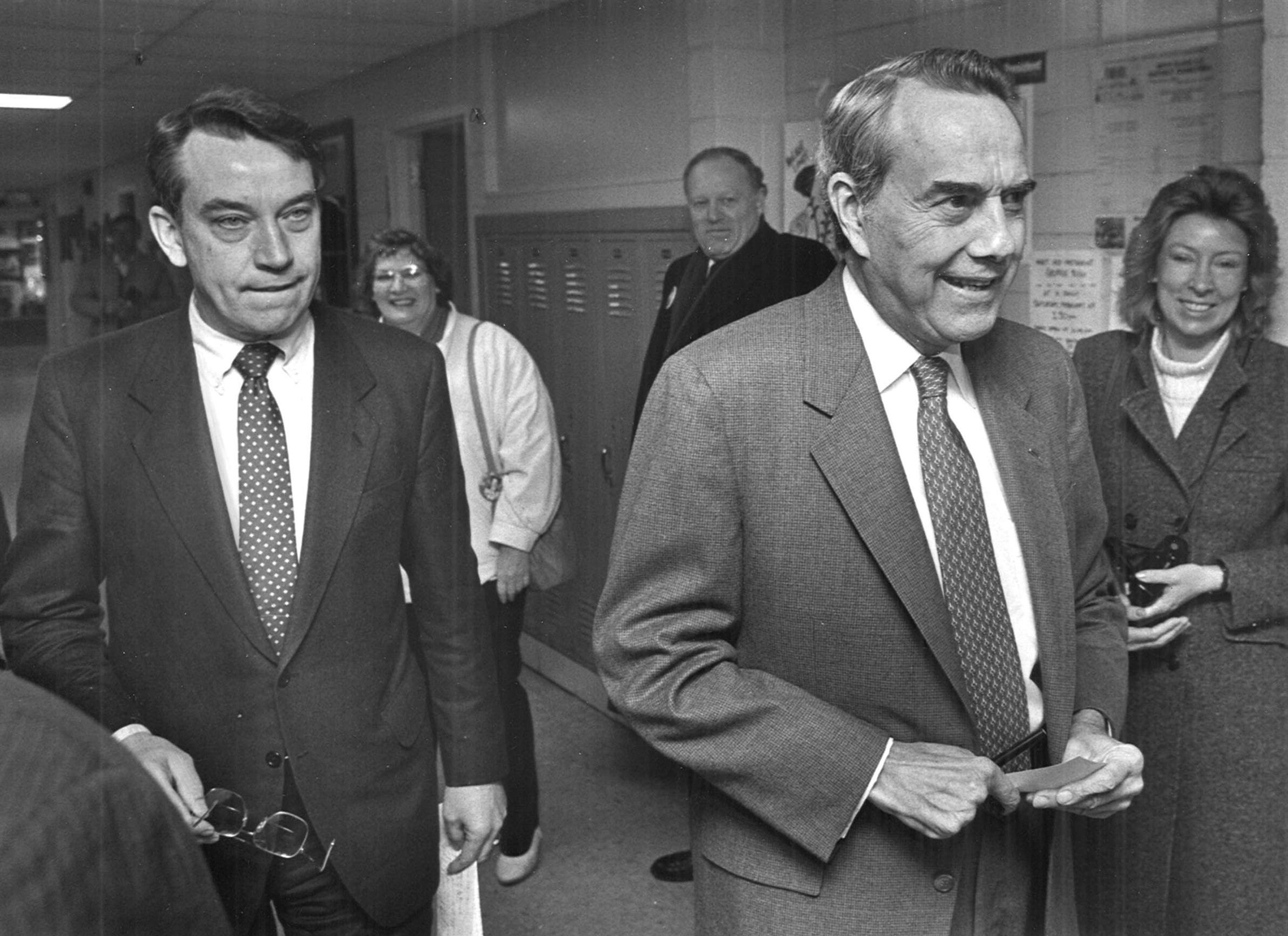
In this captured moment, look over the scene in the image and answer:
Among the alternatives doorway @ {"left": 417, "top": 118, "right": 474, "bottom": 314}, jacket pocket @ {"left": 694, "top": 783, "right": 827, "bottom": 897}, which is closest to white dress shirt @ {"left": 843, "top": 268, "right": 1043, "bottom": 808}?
jacket pocket @ {"left": 694, "top": 783, "right": 827, "bottom": 897}

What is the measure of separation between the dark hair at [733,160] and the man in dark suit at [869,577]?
1.32 m

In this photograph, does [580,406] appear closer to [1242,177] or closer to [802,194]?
[802,194]

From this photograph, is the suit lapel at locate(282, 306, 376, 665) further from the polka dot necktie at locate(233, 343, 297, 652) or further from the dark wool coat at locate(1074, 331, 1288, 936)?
the dark wool coat at locate(1074, 331, 1288, 936)

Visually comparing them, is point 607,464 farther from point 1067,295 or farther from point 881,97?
point 881,97

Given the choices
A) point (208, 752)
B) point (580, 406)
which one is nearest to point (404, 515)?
point (208, 752)

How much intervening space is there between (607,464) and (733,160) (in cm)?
114

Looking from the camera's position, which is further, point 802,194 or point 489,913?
point 802,194

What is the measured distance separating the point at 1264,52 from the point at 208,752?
6.31 ft

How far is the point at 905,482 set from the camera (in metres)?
1.18

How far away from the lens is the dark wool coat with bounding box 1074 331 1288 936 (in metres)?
1.84

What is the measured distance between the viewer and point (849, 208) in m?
1.24

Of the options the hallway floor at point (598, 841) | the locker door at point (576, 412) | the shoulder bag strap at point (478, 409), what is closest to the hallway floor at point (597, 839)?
the hallway floor at point (598, 841)

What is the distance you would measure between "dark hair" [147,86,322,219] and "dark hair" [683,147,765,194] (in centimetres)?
129

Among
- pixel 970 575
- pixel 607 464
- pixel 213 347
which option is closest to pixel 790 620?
pixel 970 575
